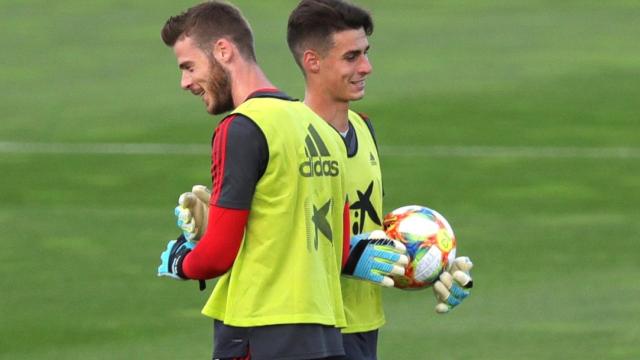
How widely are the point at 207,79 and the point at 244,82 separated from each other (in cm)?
14

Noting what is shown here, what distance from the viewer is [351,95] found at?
748 centimetres

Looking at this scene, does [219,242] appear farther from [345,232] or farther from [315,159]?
[345,232]

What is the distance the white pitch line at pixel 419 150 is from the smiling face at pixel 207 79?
9.30 meters

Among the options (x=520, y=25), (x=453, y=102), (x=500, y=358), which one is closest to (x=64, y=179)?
(x=453, y=102)

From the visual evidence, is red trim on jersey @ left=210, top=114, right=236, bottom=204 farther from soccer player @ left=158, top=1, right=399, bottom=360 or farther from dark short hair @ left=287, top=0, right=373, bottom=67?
dark short hair @ left=287, top=0, right=373, bottom=67

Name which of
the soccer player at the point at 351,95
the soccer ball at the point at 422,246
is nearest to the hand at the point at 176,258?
the soccer player at the point at 351,95

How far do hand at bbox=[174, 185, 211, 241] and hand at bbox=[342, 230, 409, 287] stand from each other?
0.59 metres

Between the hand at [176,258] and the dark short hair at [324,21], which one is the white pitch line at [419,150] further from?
the hand at [176,258]

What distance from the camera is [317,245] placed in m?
6.25

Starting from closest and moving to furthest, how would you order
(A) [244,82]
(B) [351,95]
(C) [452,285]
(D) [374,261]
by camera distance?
(A) [244,82] < (D) [374,261] < (C) [452,285] < (B) [351,95]

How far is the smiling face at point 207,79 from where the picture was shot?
252 inches

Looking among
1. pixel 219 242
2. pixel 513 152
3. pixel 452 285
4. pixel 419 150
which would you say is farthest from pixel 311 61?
pixel 513 152

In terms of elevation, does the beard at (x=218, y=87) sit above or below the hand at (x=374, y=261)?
above

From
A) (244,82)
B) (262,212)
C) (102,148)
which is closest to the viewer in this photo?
(262,212)
